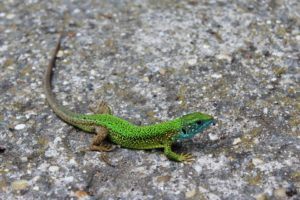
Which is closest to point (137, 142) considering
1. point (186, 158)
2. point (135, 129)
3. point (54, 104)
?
point (135, 129)

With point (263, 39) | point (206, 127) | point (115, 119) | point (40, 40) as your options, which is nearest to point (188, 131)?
point (206, 127)

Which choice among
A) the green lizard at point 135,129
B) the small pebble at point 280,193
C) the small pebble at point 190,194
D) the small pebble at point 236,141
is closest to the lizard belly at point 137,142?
the green lizard at point 135,129

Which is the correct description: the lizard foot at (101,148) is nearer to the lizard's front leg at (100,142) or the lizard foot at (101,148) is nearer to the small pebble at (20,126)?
the lizard's front leg at (100,142)

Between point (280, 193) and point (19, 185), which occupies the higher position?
point (280, 193)

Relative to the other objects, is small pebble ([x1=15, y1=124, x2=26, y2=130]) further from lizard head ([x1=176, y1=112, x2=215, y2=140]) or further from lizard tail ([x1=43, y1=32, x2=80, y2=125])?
lizard head ([x1=176, y1=112, x2=215, y2=140])

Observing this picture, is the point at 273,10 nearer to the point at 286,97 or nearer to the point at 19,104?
the point at 286,97

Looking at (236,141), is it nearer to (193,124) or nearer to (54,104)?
(193,124)
